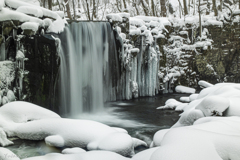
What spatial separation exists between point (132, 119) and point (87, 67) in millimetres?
2840

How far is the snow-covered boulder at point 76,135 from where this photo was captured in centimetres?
350

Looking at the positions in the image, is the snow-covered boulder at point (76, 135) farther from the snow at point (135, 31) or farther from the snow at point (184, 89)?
the snow at point (184, 89)

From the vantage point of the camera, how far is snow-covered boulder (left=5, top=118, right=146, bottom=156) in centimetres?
350

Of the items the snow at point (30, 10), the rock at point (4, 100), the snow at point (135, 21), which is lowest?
the rock at point (4, 100)

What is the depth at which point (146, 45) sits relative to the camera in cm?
1062

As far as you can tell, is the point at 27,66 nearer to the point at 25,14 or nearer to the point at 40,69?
the point at 40,69

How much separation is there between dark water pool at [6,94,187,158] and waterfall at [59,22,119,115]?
0.61 meters

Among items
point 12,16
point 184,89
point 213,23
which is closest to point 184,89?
point 184,89

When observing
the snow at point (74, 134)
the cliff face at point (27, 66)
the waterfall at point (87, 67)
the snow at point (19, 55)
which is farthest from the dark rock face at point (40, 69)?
the snow at point (74, 134)

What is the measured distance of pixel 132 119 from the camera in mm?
6762

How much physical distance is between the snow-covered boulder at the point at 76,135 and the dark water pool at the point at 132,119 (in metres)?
0.15

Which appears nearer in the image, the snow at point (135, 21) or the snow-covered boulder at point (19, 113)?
the snow-covered boulder at point (19, 113)

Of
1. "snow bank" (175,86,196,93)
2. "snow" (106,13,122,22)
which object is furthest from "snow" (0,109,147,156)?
"snow bank" (175,86,196,93)

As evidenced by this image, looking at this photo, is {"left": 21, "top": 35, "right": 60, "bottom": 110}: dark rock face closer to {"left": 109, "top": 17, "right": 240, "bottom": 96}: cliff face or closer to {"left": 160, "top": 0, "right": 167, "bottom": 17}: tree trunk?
{"left": 109, "top": 17, "right": 240, "bottom": 96}: cliff face
